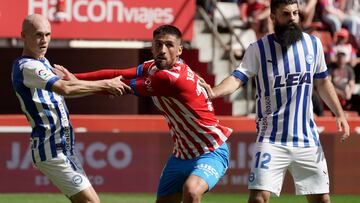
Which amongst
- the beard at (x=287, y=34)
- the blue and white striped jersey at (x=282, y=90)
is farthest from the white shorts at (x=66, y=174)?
the beard at (x=287, y=34)

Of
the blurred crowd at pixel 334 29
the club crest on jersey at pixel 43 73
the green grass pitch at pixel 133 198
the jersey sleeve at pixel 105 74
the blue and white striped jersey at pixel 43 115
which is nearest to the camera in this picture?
the club crest on jersey at pixel 43 73

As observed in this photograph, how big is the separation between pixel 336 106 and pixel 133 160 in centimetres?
664

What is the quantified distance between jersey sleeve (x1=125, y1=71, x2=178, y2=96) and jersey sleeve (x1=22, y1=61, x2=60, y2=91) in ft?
2.05

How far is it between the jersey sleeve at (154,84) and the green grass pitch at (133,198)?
17.6ft

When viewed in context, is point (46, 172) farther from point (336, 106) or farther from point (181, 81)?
point (336, 106)

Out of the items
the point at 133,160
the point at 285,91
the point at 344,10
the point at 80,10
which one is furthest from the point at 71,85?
the point at 344,10

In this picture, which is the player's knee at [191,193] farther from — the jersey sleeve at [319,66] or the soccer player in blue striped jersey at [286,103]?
the jersey sleeve at [319,66]

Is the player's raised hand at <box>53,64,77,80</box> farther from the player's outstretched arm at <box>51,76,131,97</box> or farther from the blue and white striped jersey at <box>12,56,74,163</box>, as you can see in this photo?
the player's outstretched arm at <box>51,76,131,97</box>

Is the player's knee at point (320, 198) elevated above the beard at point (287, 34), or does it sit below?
below

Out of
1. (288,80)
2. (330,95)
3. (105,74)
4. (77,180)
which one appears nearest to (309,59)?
(288,80)

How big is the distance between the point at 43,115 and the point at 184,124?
118cm

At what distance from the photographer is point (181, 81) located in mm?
8977

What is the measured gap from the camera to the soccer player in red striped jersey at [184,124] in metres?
8.95

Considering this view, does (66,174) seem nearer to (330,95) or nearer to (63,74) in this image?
(63,74)
